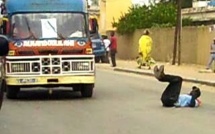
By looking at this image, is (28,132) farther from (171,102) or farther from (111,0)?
(111,0)

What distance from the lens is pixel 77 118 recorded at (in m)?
14.1

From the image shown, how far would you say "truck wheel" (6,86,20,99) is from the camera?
1797 centimetres

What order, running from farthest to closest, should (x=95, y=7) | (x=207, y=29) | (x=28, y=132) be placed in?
1. (x=95, y=7)
2. (x=207, y=29)
3. (x=28, y=132)

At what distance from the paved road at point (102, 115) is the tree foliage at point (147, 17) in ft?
81.8

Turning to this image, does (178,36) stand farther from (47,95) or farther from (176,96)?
(176,96)

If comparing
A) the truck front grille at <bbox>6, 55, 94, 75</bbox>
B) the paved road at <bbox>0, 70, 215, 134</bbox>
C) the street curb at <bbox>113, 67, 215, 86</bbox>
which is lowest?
the street curb at <bbox>113, 67, 215, 86</bbox>

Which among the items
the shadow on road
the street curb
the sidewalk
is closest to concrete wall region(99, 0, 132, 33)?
the sidewalk

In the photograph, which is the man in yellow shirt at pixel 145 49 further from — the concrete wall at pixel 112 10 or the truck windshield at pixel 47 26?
the concrete wall at pixel 112 10

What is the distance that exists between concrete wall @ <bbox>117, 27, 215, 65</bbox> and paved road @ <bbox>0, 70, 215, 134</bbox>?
13659 millimetres

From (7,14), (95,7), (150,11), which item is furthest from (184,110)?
(95,7)

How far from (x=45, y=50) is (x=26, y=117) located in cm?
353

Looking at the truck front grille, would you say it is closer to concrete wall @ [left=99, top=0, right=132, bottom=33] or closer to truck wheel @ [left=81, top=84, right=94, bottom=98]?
truck wheel @ [left=81, top=84, right=94, bottom=98]

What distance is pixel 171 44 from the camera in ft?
129

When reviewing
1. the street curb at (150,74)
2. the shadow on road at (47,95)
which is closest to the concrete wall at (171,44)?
the street curb at (150,74)
